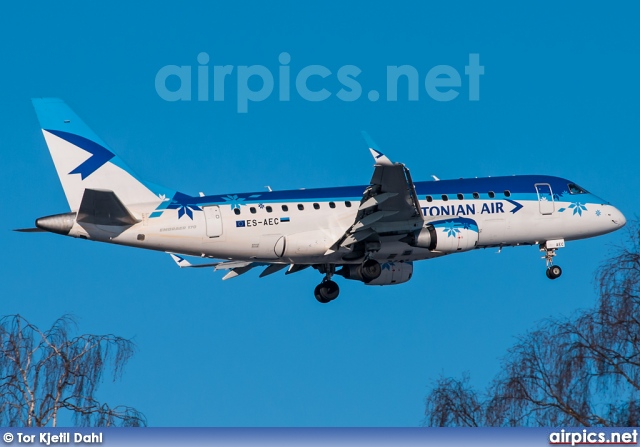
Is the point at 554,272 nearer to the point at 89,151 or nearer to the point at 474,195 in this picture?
the point at 474,195

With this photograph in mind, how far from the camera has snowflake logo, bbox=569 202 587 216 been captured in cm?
5928

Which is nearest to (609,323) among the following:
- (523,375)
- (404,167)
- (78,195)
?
(523,375)

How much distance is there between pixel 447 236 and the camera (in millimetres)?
53938

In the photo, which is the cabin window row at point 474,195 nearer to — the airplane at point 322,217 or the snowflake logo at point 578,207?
the airplane at point 322,217

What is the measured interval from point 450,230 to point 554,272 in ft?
24.2

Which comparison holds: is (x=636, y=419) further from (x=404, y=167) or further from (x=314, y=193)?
(x=314, y=193)

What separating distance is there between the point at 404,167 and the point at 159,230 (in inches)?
379

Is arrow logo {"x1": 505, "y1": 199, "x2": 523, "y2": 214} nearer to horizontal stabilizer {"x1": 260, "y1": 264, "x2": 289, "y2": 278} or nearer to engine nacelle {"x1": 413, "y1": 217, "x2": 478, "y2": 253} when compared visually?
engine nacelle {"x1": 413, "y1": 217, "x2": 478, "y2": 253}

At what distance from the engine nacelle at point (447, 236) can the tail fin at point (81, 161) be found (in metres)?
10.3

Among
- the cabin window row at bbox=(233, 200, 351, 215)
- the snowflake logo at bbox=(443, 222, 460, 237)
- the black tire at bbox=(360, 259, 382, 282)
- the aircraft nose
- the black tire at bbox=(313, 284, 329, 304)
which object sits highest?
the aircraft nose

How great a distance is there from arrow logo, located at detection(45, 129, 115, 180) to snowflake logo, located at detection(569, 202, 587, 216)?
20.8m

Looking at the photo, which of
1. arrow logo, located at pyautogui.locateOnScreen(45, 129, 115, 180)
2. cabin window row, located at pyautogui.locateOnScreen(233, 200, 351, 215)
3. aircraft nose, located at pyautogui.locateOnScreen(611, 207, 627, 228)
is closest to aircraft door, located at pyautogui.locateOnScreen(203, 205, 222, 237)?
cabin window row, located at pyautogui.locateOnScreen(233, 200, 351, 215)

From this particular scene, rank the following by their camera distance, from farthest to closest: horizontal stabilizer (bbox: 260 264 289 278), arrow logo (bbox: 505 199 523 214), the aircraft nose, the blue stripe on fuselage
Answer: the aircraft nose → horizontal stabilizer (bbox: 260 264 289 278) → arrow logo (bbox: 505 199 523 214) → the blue stripe on fuselage

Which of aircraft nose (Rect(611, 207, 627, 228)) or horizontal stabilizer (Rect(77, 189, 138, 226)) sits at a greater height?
aircraft nose (Rect(611, 207, 627, 228))
